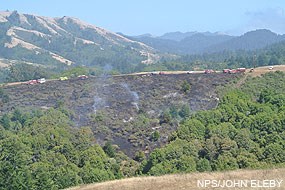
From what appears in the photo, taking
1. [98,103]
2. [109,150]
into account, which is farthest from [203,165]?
[98,103]

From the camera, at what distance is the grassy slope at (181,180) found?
80.0 feet

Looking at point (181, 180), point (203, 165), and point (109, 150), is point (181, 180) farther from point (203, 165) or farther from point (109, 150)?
point (109, 150)

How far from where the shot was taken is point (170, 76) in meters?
101

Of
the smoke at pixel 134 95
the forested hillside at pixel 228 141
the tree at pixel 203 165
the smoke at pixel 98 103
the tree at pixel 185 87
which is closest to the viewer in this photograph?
the tree at pixel 203 165

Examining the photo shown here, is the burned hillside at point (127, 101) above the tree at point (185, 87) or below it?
below

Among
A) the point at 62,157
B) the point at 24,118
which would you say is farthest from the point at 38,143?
the point at 24,118

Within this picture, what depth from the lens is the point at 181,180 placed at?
2531 centimetres

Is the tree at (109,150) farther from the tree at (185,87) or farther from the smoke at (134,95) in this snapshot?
the tree at (185,87)

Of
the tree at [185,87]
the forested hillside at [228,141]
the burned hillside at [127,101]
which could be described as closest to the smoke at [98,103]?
the burned hillside at [127,101]

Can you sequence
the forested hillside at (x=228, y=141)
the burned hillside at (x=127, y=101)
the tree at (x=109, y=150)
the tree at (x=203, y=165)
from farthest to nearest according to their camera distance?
the burned hillside at (x=127, y=101), the tree at (x=109, y=150), the forested hillside at (x=228, y=141), the tree at (x=203, y=165)

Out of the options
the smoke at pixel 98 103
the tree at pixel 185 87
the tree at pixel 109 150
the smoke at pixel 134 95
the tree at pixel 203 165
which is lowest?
the tree at pixel 109 150

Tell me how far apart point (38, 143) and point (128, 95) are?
120ft

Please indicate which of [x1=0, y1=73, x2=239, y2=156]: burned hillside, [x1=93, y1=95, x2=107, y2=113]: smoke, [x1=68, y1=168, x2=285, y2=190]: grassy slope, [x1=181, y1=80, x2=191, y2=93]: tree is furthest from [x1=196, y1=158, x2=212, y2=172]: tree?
[x1=181, y1=80, x2=191, y2=93]: tree

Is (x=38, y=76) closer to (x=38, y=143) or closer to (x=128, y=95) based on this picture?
(x=128, y=95)
